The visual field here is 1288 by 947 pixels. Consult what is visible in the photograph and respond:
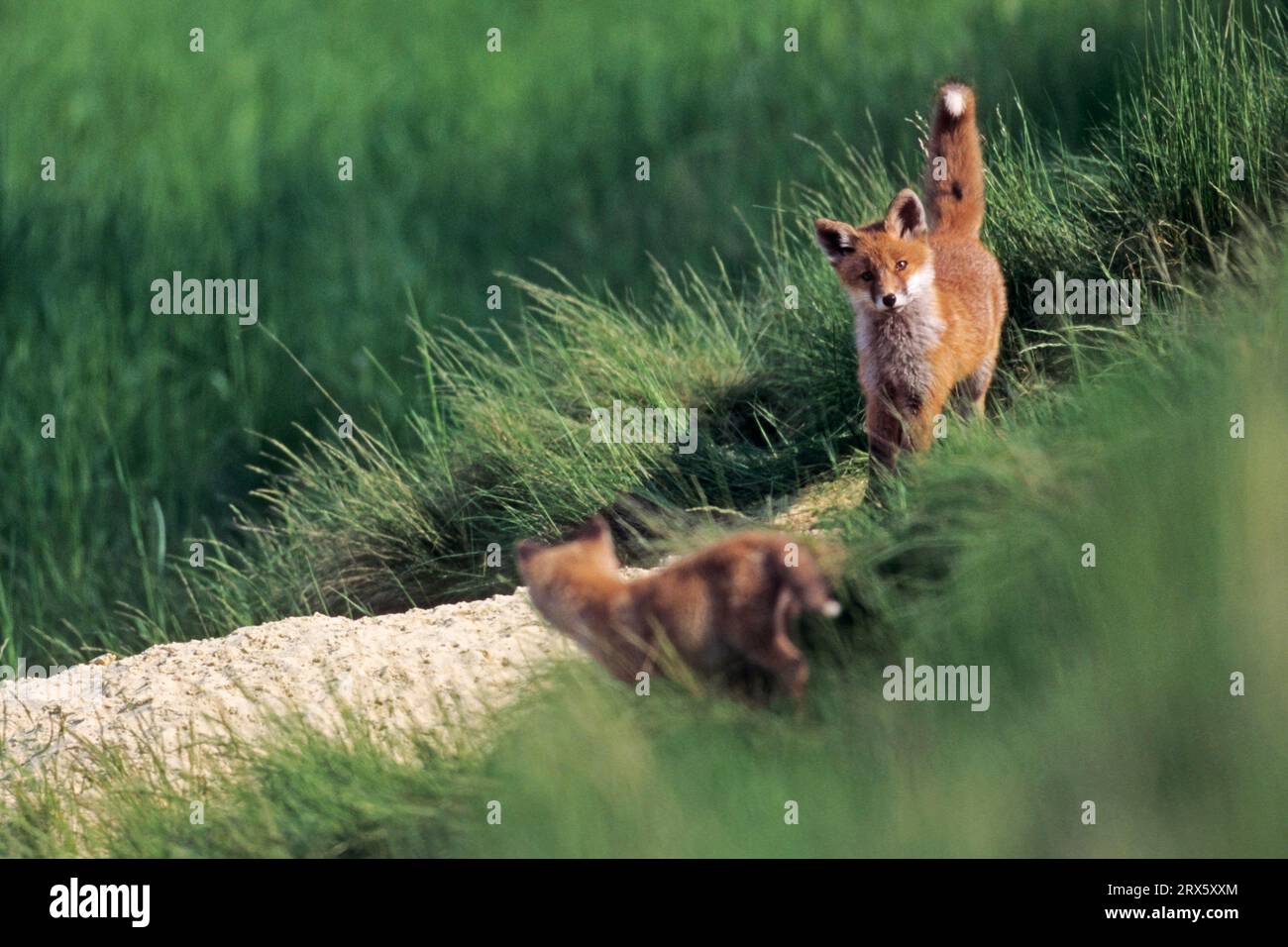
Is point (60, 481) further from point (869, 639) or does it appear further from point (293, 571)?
point (869, 639)

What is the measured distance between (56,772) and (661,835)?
7.57 ft

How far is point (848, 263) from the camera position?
17.5 ft

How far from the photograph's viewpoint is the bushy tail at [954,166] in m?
5.84

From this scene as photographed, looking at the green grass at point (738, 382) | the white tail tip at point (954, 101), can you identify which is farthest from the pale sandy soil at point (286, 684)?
the white tail tip at point (954, 101)

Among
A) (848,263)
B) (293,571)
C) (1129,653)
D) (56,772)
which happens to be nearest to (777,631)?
(1129,653)

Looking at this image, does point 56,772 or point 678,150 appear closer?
point 56,772

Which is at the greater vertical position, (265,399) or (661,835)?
(265,399)

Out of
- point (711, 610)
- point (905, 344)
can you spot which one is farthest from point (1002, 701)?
point (905, 344)

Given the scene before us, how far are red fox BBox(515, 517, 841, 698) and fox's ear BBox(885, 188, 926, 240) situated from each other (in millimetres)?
1584

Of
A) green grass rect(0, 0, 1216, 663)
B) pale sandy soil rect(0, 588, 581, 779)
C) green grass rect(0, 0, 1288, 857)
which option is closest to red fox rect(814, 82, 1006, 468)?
green grass rect(0, 0, 1288, 857)

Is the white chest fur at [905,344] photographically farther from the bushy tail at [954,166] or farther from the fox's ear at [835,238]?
the bushy tail at [954,166]

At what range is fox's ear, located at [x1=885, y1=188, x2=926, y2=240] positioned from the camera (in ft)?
17.3

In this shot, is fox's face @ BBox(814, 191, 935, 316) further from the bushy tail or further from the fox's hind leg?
the fox's hind leg
